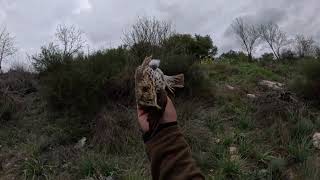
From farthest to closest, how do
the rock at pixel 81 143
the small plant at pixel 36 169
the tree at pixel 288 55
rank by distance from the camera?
1. the tree at pixel 288 55
2. the rock at pixel 81 143
3. the small plant at pixel 36 169

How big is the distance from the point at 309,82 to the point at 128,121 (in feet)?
17.1

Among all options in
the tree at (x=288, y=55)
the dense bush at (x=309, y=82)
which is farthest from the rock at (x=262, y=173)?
the tree at (x=288, y=55)

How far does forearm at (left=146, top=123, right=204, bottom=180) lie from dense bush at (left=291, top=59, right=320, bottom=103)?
11205 mm

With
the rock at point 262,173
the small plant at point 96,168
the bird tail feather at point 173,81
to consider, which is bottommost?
the rock at point 262,173

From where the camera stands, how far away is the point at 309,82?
480 inches

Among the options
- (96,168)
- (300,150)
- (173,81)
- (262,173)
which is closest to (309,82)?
(300,150)

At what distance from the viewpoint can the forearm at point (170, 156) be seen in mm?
1261

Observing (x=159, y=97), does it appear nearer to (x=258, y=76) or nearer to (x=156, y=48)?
(x=156, y=48)

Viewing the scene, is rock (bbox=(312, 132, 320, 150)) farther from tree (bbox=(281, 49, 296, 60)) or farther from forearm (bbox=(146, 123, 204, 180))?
tree (bbox=(281, 49, 296, 60))

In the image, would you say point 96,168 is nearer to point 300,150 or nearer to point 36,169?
point 36,169

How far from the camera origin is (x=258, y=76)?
15.5 meters

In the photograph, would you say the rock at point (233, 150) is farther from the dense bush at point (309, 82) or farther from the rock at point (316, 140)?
the dense bush at point (309, 82)

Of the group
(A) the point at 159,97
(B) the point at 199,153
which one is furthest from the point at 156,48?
(A) the point at 159,97

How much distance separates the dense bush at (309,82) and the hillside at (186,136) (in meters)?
0.35
